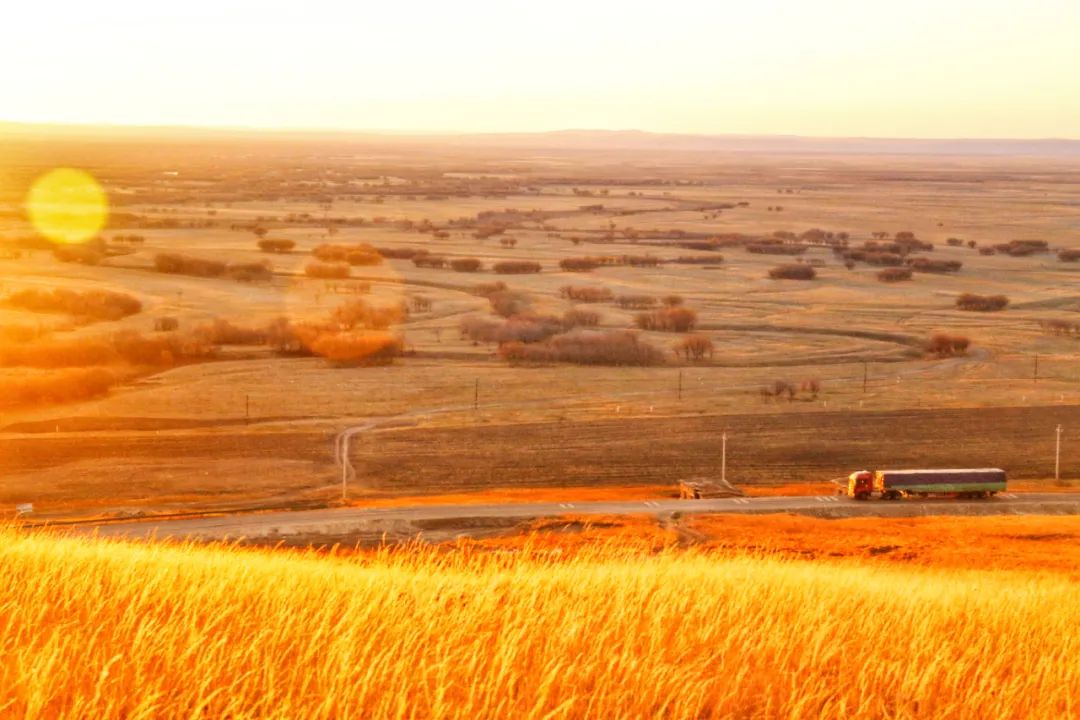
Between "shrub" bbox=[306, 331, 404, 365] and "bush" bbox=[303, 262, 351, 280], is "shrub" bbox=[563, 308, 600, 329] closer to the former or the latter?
"shrub" bbox=[306, 331, 404, 365]

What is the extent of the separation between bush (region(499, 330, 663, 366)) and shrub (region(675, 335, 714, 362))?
46.9 inches

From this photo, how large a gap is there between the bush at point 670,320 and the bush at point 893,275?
2352cm

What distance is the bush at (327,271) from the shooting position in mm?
81625

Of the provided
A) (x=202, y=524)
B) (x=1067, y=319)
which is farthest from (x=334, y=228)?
(x=202, y=524)

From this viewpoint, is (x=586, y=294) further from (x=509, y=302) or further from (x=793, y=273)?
(x=793, y=273)

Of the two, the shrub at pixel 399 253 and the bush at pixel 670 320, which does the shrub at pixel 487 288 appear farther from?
the shrub at pixel 399 253

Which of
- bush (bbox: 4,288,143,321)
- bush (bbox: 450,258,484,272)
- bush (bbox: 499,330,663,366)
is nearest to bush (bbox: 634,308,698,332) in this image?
bush (bbox: 499,330,663,366)

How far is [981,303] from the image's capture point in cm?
7450

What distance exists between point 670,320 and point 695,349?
706cm

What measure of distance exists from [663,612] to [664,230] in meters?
115

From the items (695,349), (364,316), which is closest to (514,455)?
(695,349)

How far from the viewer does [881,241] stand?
11338cm

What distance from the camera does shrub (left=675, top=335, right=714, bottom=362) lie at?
58447 millimetres

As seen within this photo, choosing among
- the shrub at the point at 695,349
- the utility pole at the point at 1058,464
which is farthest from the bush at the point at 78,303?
the utility pole at the point at 1058,464
